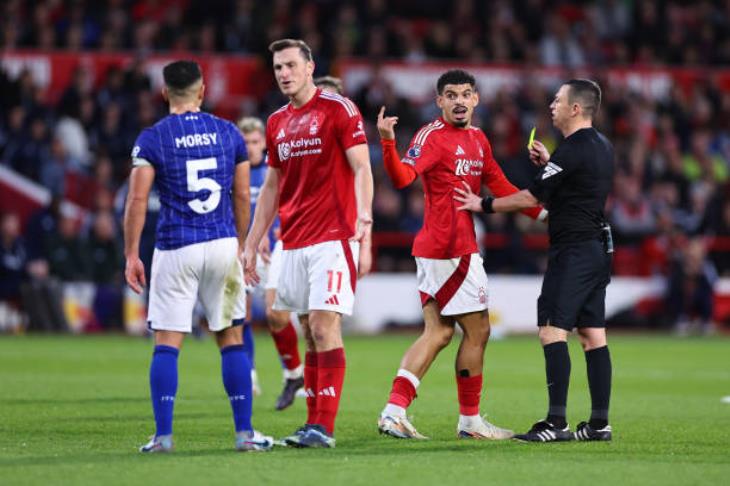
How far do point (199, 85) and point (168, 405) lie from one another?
1939 millimetres

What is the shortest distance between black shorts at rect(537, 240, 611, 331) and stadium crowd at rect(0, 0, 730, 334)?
448 inches

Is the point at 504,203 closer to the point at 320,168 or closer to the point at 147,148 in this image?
the point at 320,168

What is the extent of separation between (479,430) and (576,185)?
181cm

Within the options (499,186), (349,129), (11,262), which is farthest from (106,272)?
(349,129)

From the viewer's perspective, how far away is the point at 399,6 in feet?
91.0

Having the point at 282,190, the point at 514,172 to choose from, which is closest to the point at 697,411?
the point at 282,190

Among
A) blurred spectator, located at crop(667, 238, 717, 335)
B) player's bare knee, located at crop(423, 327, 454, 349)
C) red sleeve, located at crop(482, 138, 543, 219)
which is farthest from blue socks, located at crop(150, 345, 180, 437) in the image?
blurred spectator, located at crop(667, 238, 717, 335)

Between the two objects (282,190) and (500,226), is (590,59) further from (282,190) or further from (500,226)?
(282,190)

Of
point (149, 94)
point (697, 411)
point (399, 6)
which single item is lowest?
point (697, 411)

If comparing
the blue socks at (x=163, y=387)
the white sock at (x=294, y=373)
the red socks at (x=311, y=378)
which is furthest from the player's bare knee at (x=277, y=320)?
the blue socks at (x=163, y=387)

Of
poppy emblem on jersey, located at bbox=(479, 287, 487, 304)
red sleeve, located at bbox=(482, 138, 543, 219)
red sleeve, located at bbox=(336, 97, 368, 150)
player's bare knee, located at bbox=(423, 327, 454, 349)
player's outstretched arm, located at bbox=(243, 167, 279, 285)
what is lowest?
player's bare knee, located at bbox=(423, 327, 454, 349)

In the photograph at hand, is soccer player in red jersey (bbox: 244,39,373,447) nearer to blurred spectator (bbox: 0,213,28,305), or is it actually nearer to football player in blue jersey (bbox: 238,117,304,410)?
football player in blue jersey (bbox: 238,117,304,410)

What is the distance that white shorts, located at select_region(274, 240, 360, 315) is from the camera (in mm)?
8398

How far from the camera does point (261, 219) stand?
8922 mm
